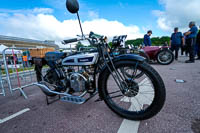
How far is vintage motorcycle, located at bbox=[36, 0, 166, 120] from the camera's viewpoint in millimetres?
1192

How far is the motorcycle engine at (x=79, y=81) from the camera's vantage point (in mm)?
1558

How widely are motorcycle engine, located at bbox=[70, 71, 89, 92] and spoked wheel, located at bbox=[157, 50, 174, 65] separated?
493 cm

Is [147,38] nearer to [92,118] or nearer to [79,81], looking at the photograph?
[79,81]

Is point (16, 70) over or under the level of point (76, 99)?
over

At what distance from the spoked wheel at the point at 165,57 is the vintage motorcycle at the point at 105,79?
3.94 metres

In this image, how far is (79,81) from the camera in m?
1.57

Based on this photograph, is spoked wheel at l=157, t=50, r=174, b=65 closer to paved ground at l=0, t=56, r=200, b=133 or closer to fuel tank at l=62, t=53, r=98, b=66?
paved ground at l=0, t=56, r=200, b=133

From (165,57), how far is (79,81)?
5206 mm

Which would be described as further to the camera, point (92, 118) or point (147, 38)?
point (147, 38)

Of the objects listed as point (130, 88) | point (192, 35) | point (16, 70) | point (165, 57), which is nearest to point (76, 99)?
point (130, 88)

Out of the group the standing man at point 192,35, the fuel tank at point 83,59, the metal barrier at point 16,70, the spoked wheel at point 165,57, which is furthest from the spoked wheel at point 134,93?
the standing man at point 192,35

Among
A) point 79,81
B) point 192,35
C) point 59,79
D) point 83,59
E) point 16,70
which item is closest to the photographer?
point 83,59

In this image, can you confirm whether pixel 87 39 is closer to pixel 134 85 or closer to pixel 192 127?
pixel 134 85

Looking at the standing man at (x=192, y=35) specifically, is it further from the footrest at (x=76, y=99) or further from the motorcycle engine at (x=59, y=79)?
the motorcycle engine at (x=59, y=79)
